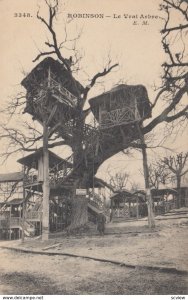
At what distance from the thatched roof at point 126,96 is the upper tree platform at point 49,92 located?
155cm

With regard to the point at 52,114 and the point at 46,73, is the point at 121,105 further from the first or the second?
the point at 46,73

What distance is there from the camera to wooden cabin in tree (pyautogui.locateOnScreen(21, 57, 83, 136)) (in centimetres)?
1822

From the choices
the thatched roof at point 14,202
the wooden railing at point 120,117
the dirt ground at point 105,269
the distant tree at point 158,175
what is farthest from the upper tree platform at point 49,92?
the distant tree at point 158,175

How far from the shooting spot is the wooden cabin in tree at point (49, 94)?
18.2 m

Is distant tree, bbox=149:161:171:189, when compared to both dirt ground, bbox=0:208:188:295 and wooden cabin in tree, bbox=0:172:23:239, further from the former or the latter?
dirt ground, bbox=0:208:188:295

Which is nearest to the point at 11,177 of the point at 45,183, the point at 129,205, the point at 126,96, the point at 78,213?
the point at 129,205

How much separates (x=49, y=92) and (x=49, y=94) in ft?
0.37

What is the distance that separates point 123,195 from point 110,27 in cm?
2049

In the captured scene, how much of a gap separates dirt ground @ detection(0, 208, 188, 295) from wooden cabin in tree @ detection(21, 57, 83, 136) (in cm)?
777

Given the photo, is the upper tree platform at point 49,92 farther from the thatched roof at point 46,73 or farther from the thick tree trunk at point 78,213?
the thick tree trunk at point 78,213

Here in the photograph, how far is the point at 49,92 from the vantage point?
1809 centimetres

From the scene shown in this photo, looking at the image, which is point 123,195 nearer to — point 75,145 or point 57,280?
point 75,145

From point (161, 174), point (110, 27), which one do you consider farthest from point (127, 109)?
point (161, 174)

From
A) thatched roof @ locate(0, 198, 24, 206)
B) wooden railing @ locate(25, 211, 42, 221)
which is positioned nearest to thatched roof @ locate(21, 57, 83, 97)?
wooden railing @ locate(25, 211, 42, 221)
